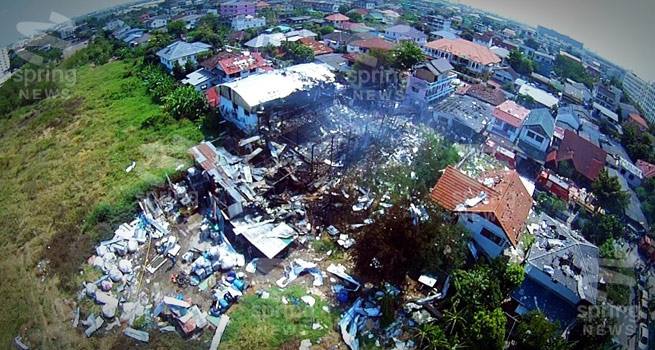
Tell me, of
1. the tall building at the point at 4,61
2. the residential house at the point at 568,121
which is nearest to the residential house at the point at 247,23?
the tall building at the point at 4,61

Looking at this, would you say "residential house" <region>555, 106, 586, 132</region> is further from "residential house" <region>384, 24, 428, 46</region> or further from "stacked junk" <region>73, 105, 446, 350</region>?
"residential house" <region>384, 24, 428, 46</region>

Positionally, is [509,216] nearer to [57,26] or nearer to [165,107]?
[165,107]

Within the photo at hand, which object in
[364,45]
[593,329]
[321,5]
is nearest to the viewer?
[593,329]

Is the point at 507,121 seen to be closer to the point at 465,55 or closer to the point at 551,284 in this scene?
the point at 551,284

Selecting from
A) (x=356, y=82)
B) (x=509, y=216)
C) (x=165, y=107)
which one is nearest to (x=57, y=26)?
(x=165, y=107)

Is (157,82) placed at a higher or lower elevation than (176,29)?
lower

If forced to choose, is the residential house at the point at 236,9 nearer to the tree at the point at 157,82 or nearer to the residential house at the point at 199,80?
the tree at the point at 157,82

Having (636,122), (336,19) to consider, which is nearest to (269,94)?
(336,19)
